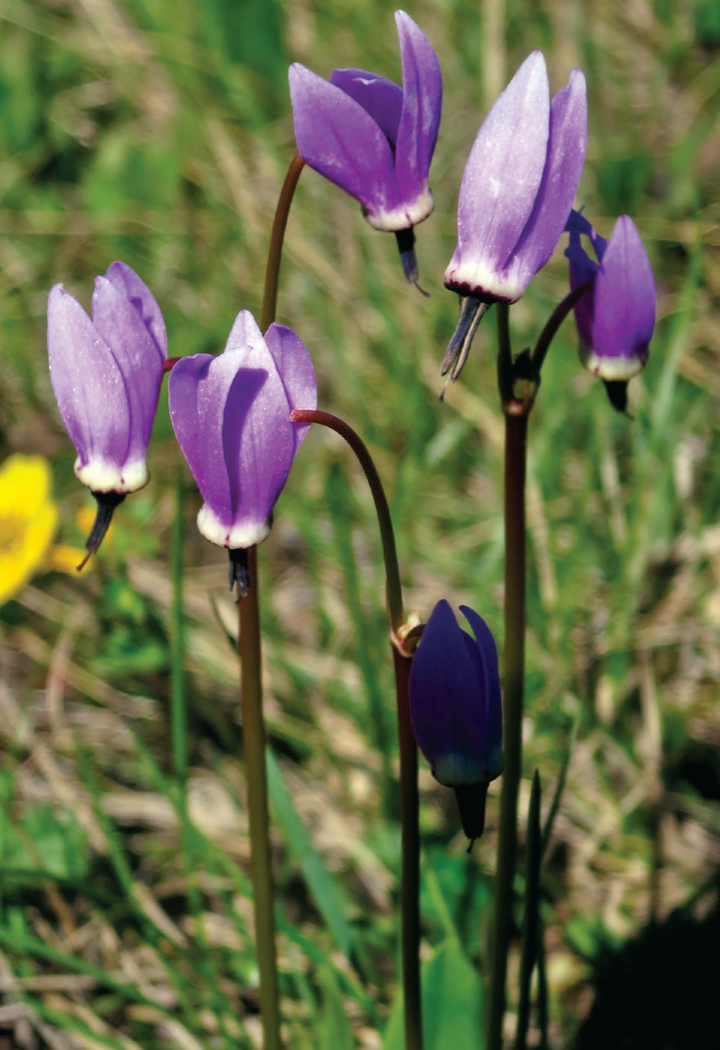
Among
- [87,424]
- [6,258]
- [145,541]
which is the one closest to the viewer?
[87,424]

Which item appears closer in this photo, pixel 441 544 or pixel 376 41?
pixel 441 544

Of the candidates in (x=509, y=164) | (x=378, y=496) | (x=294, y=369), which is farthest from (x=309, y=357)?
(x=509, y=164)

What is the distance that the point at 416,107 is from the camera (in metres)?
1.01

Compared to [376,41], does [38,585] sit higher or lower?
lower

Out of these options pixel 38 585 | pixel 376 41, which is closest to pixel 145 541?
pixel 38 585

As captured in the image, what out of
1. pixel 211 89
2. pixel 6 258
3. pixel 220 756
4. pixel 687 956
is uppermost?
pixel 211 89

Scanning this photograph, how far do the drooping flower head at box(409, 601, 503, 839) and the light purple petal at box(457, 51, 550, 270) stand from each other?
0.34 m

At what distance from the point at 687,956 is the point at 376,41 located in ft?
10.1

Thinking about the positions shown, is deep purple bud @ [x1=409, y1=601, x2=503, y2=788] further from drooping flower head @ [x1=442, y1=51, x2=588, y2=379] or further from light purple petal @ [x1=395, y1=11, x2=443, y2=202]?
light purple petal @ [x1=395, y1=11, x2=443, y2=202]

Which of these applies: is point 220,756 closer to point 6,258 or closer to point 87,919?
point 87,919

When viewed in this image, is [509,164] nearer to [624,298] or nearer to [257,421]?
[624,298]

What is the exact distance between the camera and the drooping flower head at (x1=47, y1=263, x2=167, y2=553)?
0.96 m

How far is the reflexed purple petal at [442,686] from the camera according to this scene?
3.08 ft

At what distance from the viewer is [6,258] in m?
3.48
